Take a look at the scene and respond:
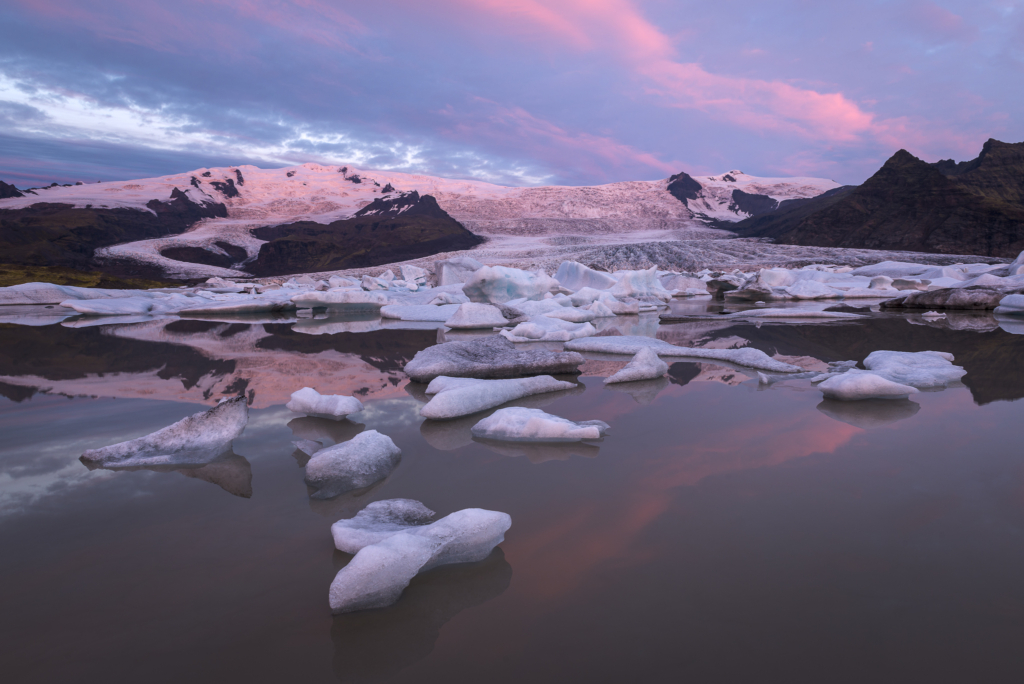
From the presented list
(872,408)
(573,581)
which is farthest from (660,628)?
(872,408)

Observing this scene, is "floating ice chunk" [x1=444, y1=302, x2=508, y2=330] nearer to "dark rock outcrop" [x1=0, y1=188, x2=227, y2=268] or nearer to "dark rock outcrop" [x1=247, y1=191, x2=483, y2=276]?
"dark rock outcrop" [x1=247, y1=191, x2=483, y2=276]

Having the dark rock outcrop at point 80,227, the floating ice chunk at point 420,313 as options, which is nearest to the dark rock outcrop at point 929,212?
the floating ice chunk at point 420,313

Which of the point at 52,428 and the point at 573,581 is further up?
the point at 573,581

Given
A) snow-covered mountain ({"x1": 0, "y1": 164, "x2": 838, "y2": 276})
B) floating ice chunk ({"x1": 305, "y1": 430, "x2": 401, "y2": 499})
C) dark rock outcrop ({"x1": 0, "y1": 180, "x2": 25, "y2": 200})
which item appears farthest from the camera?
dark rock outcrop ({"x1": 0, "y1": 180, "x2": 25, "y2": 200})

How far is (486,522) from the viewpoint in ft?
4.57

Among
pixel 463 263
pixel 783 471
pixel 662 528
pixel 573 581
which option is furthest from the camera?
pixel 463 263

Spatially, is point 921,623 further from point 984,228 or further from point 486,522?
point 984,228

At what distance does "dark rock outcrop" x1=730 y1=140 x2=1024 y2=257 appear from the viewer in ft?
103

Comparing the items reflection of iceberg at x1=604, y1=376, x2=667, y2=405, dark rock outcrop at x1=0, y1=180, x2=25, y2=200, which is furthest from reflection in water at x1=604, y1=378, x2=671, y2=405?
dark rock outcrop at x1=0, y1=180, x2=25, y2=200

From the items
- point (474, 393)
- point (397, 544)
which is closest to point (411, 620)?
point (397, 544)

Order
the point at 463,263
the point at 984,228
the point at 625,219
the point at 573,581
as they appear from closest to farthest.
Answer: the point at 573,581 < the point at 463,263 < the point at 984,228 < the point at 625,219

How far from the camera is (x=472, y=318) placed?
753 cm

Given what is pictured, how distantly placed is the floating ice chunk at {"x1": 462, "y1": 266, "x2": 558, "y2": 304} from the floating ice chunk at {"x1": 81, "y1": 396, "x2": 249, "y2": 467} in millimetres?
8478

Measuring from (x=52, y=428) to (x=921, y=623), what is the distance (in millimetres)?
3763
